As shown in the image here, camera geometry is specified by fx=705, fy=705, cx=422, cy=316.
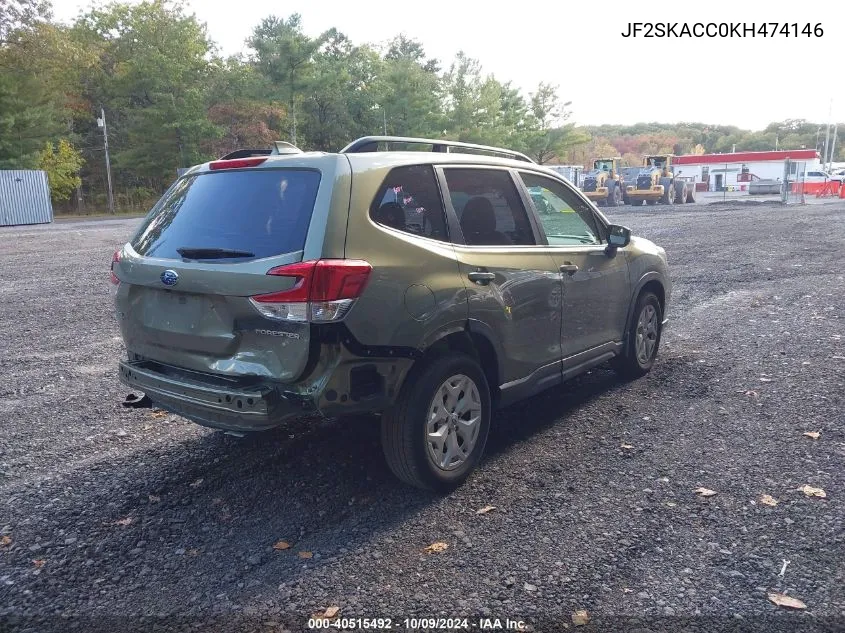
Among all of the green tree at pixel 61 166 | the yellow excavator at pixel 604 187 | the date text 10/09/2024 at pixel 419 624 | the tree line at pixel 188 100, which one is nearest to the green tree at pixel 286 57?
the tree line at pixel 188 100

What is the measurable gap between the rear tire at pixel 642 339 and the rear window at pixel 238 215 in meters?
3.26

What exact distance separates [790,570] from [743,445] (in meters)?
1.53

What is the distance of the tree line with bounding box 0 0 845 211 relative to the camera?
47.5 m

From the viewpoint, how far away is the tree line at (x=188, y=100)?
47531 mm

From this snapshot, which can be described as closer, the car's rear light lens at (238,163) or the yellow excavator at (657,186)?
the car's rear light lens at (238,163)

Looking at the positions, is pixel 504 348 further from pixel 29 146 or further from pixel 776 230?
pixel 29 146

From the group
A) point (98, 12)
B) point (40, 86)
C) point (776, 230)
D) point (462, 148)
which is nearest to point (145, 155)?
point (40, 86)

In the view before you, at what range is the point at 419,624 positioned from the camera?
283 cm

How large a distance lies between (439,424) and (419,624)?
4.09 ft

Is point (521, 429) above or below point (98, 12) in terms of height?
below

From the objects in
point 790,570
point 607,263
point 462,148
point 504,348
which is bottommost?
point 790,570

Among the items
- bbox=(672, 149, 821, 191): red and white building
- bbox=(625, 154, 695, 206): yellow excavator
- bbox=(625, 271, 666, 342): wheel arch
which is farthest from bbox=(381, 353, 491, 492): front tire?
bbox=(672, 149, 821, 191): red and white building

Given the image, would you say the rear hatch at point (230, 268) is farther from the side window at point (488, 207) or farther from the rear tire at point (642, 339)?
the rear tire at point (642, 339)

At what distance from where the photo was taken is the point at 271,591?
3059 mm
